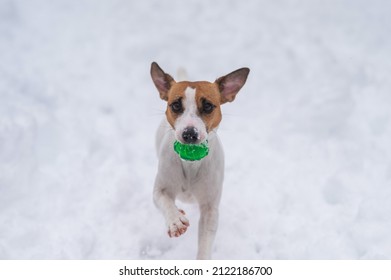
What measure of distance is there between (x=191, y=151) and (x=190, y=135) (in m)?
0.47

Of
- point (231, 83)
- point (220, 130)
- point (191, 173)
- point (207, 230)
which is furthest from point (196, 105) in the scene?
point (220, 130)

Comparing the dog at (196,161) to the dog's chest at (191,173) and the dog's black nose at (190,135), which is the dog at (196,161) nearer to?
the dog's chest at (191,173)

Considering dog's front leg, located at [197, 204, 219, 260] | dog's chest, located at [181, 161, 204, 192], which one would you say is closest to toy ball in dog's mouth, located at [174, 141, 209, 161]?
→ dog's chest, located at [181, 161, 204, 192]

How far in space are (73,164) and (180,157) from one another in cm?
246

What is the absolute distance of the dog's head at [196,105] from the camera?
411 centimetres

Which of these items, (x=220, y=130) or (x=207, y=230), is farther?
(x=220, y=130)

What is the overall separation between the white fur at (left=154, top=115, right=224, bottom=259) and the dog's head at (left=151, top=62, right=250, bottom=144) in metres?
0.35

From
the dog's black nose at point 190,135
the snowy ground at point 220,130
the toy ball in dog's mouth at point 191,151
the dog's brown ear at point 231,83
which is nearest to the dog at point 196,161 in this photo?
the dog's brown ear at point 231,83

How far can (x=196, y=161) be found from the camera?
4801 mm

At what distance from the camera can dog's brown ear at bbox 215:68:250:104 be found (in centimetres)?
480

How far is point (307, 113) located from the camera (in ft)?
24.8

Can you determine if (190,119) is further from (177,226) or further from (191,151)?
(177,226)

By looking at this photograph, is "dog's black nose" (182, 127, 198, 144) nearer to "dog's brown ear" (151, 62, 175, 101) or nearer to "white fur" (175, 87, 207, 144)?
"white fur" (175, 87, 207, 144)

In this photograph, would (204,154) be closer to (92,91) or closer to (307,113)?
(307,113)
